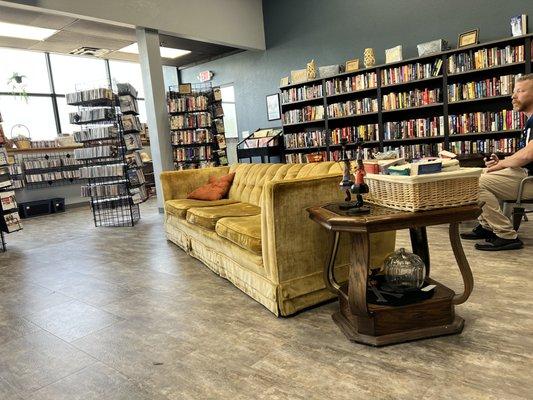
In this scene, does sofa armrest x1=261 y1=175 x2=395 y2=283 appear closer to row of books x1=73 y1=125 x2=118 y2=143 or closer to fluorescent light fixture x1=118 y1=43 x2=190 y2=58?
row of books x1=73 y1=125 x2=118 y2=143

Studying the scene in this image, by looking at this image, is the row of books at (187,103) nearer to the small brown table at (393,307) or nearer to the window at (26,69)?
the window at (26,69)

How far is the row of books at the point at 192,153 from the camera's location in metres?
6.88

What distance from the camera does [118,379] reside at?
175 cm

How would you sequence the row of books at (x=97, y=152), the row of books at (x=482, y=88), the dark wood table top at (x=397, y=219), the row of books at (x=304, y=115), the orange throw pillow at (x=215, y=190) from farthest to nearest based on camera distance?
the row of books at (x=304, y=115), the row of books at (x=97, y=152), the row of books at (x=482, y=88), the orange throw pillow at (x=215, y=190), the dark wood table top at (x=397, y=219)

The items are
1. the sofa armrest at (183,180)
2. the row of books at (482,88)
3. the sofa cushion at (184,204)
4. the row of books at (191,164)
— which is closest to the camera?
the sofa cushion at (184,204)

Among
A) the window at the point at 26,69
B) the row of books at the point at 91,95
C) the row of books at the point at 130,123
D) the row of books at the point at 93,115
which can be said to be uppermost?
the window at the point at 26,69

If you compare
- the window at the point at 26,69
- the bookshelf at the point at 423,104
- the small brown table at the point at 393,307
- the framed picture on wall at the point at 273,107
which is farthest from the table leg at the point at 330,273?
the window at the point at 26,69

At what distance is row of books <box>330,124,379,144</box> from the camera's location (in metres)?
6.19

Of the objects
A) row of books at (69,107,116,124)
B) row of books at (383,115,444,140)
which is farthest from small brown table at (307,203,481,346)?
row of books at (69,107,116,124)

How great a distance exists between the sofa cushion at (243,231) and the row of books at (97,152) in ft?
11.5

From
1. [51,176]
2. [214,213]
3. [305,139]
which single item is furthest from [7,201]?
[305,139]

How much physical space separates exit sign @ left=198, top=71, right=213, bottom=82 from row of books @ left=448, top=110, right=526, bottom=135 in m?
5.83

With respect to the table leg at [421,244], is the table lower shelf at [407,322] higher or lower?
lower

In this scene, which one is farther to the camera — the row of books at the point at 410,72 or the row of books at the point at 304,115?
the row of books at the point at 304,115
